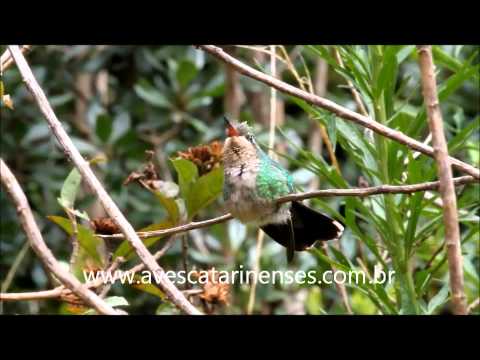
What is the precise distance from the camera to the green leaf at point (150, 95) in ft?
11.3

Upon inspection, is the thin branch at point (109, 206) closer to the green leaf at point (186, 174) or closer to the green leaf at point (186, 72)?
the green leaf at point (186, 174)

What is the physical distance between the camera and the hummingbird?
188 cm

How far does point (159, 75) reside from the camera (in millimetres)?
3650

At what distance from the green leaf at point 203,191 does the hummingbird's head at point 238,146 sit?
11cm

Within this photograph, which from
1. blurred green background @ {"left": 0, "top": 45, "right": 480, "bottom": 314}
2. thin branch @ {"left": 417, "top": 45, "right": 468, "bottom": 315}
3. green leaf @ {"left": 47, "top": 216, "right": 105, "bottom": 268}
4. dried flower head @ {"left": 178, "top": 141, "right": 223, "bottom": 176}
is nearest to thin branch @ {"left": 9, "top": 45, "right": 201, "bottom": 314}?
thin branch @ {"left": 417, "top": 45, "right": 468, "bottom": 315}

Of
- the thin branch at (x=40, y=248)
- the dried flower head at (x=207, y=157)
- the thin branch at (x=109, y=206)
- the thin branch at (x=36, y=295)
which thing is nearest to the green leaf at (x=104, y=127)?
the dried flower head at (x=207, y=157)

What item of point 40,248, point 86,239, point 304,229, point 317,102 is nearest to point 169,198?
point 86,239

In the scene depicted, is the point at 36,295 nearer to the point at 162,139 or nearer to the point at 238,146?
the point at 238,146

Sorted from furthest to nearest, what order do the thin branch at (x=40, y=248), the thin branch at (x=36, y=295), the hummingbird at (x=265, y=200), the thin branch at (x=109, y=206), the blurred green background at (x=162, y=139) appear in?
the blurred green background at (x=162, y=139) < the hummingbird at (x=265, y=200) < the thin branch at (x=36, y=295) < the thin branch at (x=109, y=206) < the thin branch at (x=40, y=248)

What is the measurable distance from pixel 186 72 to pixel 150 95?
160 mm
